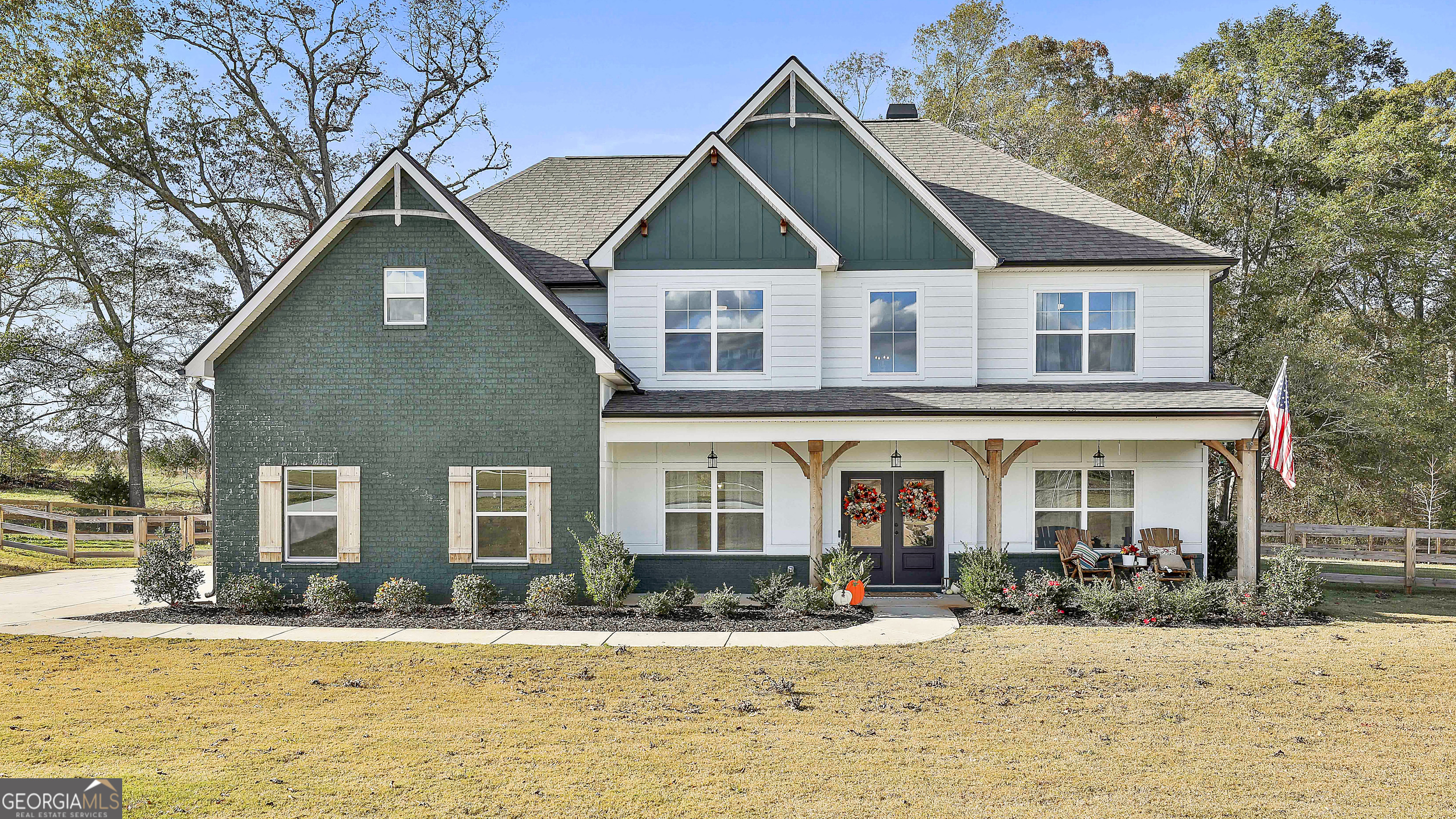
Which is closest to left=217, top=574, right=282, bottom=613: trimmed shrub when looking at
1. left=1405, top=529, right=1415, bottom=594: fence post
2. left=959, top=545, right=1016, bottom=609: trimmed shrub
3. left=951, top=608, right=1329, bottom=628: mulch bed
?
left=951, top=608, right=1329, bottom=628: mulch bed

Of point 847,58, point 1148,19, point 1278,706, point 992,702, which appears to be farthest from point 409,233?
Result: point 847,58

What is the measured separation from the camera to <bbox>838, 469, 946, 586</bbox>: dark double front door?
13844 mm

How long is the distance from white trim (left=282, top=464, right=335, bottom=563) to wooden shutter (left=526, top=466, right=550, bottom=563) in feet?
9.98

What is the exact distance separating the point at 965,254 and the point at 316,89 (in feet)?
73.6

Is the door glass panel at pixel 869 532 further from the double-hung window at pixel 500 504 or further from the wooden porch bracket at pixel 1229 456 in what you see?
the double-hung window at pixel 500 504

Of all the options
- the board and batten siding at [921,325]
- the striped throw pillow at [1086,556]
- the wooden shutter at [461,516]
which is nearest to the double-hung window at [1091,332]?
the board and batten siding at [921,325]

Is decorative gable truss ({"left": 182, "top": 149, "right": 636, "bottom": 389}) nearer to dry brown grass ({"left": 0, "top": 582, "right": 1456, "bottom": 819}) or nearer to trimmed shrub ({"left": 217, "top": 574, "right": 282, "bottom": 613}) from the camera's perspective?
trimmed shrub ({"left": 217, "top": 574, "right": 282, "bottom": 613})

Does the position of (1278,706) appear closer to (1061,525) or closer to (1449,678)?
(1449,678)

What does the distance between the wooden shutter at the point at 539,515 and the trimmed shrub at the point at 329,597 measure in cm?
272

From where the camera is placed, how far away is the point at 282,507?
1265cm

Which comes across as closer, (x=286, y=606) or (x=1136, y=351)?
(x=286, y=606)

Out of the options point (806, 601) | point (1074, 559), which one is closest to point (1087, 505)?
point (1074, 559)

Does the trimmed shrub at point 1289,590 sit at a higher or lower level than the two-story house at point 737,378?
lower

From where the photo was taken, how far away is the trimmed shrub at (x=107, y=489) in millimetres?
23922
